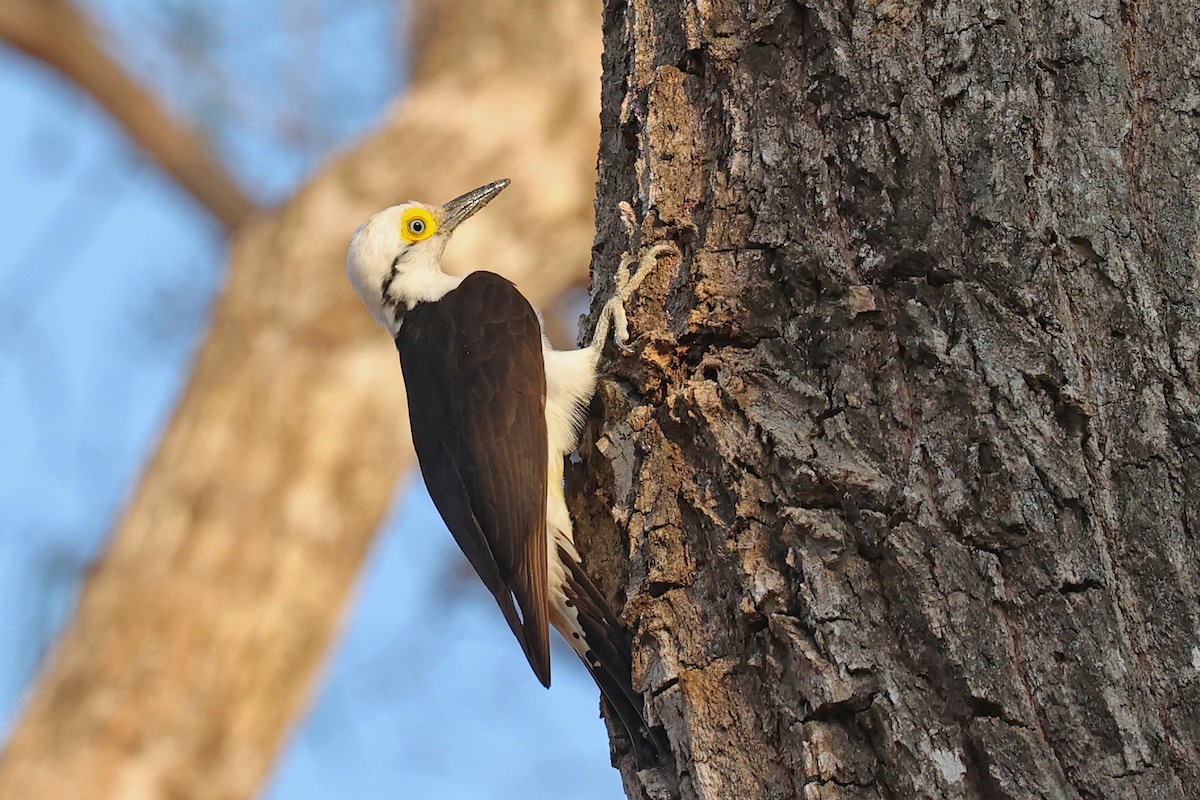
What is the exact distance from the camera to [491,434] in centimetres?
374

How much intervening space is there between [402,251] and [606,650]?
2.29m

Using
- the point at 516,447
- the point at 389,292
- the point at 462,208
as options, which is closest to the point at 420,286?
the point at 389,292

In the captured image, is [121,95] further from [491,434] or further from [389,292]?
[491,434]

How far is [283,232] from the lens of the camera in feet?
23.6

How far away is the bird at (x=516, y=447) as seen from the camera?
312 cm

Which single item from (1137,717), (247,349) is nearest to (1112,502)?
(1137,717)

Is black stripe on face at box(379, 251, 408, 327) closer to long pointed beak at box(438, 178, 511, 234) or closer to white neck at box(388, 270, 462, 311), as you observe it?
white neck at box(388, 270, 462, 311)

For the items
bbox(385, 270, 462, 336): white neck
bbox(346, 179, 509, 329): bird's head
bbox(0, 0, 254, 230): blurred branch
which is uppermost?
bbox(0, 0, 254, 230): blurred branch

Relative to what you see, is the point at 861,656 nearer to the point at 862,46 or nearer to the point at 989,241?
the point at 989,241

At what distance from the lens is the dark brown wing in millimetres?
3391

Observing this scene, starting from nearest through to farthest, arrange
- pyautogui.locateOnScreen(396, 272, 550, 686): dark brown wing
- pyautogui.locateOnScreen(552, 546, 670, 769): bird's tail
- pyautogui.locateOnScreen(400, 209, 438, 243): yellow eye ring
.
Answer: pyautogui.locateOnScreen(552, 546, 670, 769): bird's tail → pyautogui.locateOnScreen(396, 272, 550, 686): dark brown wing → pyautogui.locateOnScreen(400, 209, 438, 243): yellow eye ring

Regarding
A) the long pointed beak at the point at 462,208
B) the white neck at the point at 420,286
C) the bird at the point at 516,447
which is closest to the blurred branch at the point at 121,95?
the long pointed beak at the point at 462,208

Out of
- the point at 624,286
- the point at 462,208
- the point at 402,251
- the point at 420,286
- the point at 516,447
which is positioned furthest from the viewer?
the point at 462,208

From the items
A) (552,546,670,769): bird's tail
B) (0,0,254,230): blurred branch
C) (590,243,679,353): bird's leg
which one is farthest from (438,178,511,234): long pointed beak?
(0,0,254,230): blurred branch
